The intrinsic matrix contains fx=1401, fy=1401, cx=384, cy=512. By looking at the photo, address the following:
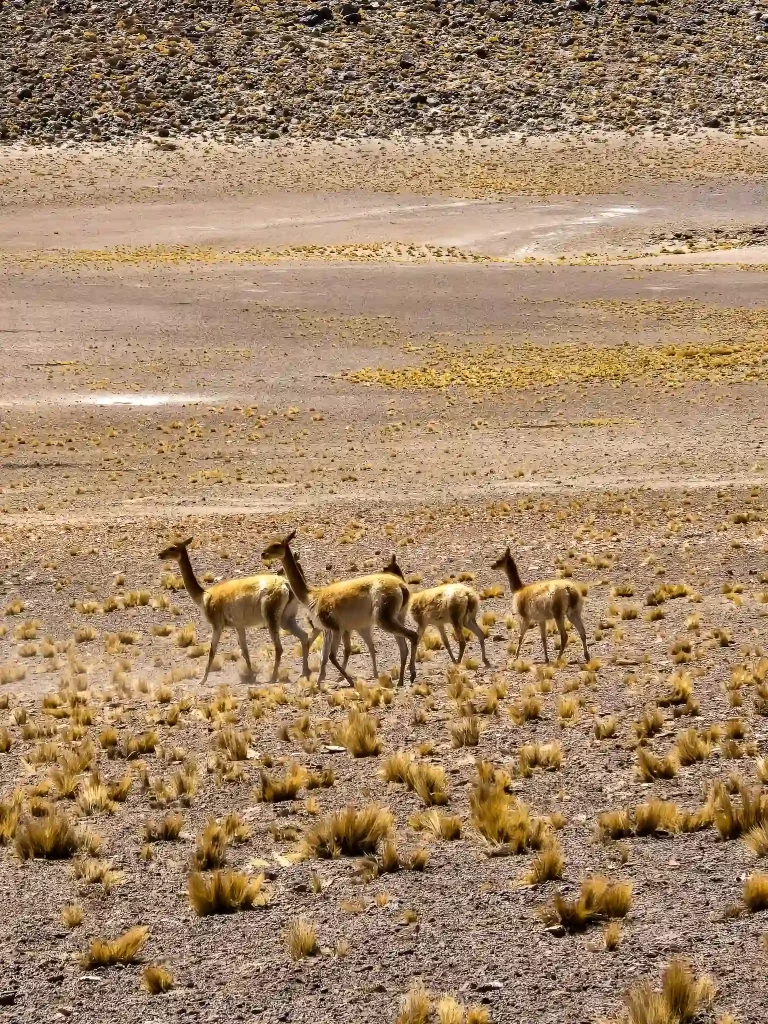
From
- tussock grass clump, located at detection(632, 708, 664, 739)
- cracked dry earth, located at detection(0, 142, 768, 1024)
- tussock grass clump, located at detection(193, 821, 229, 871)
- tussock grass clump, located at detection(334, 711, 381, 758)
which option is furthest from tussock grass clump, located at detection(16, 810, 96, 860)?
tussock grass clump, located at detection(632, 708, 664, 739)

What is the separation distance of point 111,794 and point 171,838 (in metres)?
1.00

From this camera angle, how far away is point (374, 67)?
8650 centimetres

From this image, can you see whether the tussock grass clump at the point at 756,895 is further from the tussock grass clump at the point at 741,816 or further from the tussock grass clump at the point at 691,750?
the tussock grass clump at the point at 691,750

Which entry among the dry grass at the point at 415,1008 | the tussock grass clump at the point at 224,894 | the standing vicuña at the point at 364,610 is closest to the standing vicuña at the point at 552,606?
the standing vicuña at the point at 364,610

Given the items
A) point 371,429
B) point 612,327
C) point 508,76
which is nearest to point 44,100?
point 508,76

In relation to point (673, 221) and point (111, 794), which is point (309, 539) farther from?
point (673, 221)

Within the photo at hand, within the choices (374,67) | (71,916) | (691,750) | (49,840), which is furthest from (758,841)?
(374,67)

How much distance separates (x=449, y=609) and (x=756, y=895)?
6577 mm

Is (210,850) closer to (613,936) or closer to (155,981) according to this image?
(155,981)

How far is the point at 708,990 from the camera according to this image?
598cm

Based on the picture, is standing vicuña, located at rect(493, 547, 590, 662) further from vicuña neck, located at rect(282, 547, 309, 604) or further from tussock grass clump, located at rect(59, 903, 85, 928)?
tussock grass clump, located at rect(59, 903, 85, 928)

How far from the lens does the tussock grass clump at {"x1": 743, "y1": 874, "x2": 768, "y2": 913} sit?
6.81 metres

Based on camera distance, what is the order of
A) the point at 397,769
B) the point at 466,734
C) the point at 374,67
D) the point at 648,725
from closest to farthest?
1. the point at 397,769
2. the point at 648,725
3. the point at 466,734
4. the point at 374,67

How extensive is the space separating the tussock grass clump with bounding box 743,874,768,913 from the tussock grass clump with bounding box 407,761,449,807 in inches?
94.2
